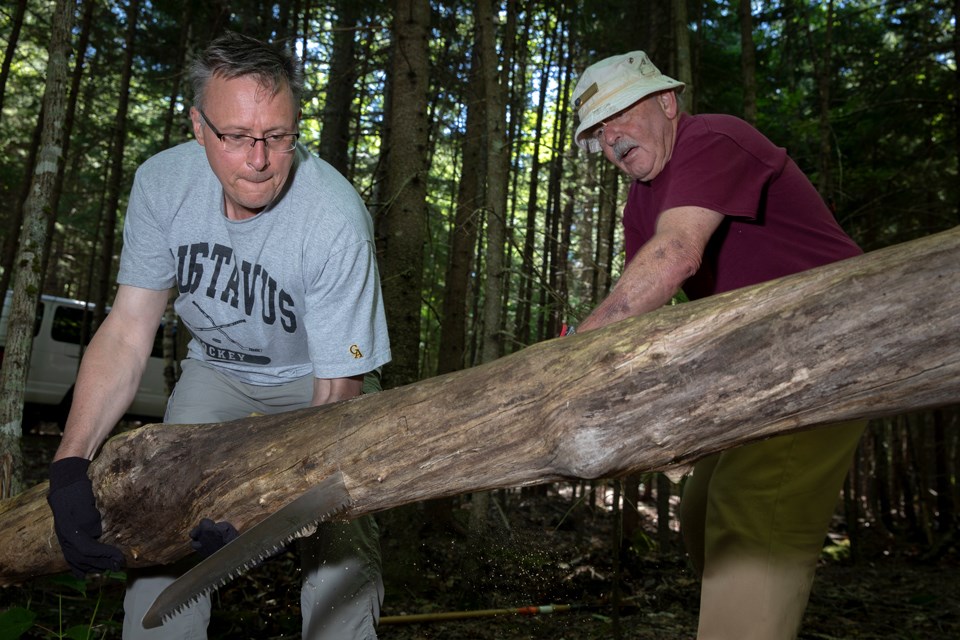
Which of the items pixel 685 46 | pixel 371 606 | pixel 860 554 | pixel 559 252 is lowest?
pixel 860 554

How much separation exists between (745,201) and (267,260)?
1667 mm

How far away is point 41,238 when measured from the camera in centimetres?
506

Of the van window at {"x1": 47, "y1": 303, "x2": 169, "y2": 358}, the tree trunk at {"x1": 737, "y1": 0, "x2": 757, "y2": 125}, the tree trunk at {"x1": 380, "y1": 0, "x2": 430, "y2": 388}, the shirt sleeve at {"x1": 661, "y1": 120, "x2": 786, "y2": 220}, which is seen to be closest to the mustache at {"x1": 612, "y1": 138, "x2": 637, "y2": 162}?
the shirt sleeve at {"x1": 661, "y1": 120, "x2": 786, "y2": 220}

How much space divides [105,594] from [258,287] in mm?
3941

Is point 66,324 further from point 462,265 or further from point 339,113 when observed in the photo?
point 462,265

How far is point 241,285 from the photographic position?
269 cm

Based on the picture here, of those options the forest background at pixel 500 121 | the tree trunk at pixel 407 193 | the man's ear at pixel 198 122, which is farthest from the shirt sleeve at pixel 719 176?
the tree trunk at pixel 407 193

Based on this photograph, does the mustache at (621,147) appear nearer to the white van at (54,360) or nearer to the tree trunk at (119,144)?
the tree trunk at (119,144)

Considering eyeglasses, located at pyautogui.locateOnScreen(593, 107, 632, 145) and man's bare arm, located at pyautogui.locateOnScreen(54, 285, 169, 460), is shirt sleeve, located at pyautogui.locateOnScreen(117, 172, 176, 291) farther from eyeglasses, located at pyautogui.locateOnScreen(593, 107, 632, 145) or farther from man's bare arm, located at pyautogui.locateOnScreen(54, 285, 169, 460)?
eyeglasses, located at pyautogui.locateOnScreen(593, 107, 632, 145)

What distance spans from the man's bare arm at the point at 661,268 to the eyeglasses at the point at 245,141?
3.93 ft

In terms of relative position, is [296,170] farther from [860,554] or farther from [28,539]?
[860,554]

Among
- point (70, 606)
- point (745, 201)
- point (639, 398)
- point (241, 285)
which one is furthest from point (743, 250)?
point (70, 606)

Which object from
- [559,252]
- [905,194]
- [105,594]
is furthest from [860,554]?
[105,594]

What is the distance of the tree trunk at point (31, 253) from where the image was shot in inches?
189
